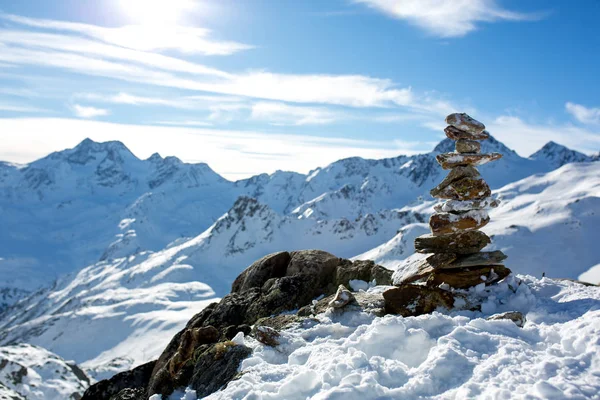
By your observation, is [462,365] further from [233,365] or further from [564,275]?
[564,275]

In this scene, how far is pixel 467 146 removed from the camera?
17391 millimetres

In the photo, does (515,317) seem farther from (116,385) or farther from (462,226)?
(116,385)

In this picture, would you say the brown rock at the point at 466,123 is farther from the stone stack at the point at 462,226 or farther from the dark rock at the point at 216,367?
the dark rock at the point at 216,367

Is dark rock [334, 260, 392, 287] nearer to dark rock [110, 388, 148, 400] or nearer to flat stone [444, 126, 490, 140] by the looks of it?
flat stone [444, 126, 490, 140]

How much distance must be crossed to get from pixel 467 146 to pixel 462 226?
10.1ft

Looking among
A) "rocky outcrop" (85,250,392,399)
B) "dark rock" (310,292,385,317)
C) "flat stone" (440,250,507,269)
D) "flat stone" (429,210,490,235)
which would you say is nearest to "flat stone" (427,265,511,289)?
"flat stone" (440,250,507,269)

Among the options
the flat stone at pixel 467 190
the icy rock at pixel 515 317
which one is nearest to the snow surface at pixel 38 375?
the flat stone at pixel 467 190

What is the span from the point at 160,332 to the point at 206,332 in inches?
5658

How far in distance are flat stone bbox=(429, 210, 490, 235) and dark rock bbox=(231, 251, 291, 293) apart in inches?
318

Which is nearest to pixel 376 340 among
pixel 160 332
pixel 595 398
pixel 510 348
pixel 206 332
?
pixel 510 348

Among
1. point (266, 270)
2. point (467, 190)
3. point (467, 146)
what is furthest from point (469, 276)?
point (266, 270)

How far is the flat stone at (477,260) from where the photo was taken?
53.2 ft

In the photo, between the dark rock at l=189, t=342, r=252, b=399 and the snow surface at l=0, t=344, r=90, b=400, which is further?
the snow surface at l=0, t=344, r=90, b=400

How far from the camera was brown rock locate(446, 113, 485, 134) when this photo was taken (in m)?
17.2
